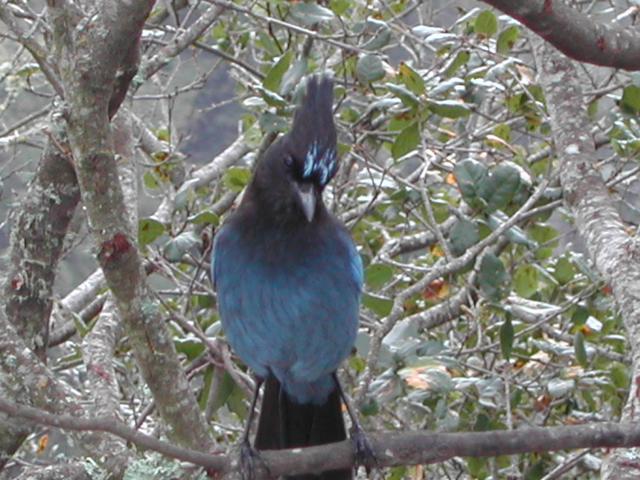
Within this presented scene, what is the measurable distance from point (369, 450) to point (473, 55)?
1982 mm

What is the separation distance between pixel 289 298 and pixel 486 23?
1.35 meters

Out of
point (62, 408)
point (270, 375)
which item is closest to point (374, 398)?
point (270, 375)

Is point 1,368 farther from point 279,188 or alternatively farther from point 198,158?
point 198,158

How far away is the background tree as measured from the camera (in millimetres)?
2607

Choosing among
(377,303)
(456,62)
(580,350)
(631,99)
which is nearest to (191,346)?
(377,303)

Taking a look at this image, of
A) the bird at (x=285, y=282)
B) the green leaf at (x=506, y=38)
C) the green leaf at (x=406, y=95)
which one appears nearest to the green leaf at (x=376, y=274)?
the bird at (x=285, y=282)

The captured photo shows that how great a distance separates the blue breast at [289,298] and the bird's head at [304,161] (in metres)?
0.11

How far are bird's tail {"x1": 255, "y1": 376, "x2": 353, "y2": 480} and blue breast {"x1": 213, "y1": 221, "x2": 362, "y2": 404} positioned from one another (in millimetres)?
144

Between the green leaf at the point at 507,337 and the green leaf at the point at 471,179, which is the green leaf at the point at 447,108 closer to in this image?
the green leaf at the point at 471,179

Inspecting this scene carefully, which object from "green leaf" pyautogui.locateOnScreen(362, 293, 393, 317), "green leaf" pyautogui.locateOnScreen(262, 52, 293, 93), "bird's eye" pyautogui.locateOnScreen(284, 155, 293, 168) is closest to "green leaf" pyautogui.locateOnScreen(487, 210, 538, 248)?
"green leaf" pyautogui.locateOnScreen(362, 293, 393, 317)

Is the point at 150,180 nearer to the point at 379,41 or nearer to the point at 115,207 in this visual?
the point at 379,41

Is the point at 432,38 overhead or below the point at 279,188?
overhead

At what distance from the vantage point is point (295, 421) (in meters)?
3.47

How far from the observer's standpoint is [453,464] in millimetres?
4344
